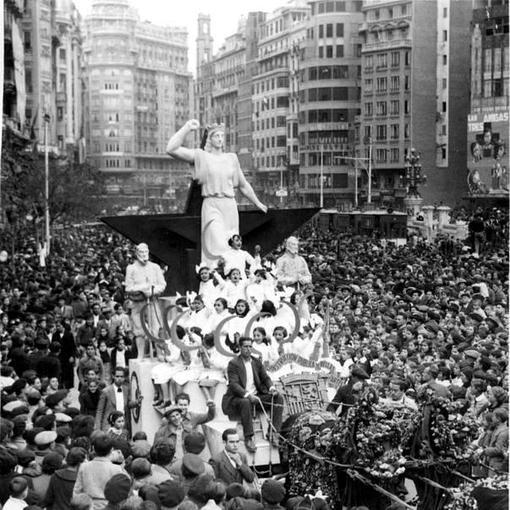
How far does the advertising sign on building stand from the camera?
3376 inches

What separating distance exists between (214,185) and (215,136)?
766 mm

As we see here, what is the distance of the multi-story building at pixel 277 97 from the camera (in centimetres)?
11288

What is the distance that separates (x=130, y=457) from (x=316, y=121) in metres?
96.5

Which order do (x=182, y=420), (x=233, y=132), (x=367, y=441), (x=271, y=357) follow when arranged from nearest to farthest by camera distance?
(x=367, y=441)
(x=182, y=420)
(x=271, y=357)
(x=233, y=132)

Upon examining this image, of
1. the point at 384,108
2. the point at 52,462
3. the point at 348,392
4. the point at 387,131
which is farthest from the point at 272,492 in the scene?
the point at 384,108

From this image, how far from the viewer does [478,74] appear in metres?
89.1

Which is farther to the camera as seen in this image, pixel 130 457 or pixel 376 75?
pixel 376 75

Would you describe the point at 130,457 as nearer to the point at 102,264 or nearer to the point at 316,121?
the point at 102,264

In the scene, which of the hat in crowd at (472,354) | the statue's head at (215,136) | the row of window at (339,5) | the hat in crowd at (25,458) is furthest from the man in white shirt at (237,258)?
the row of window at (339,5)

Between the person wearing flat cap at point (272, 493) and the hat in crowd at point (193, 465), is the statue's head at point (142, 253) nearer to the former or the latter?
the hat in crowd at point (193, 465)

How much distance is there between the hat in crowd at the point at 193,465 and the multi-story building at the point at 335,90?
94.7 meters

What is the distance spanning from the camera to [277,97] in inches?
4572

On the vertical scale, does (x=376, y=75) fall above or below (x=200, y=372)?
above

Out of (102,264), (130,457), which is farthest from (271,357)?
(102,264)
